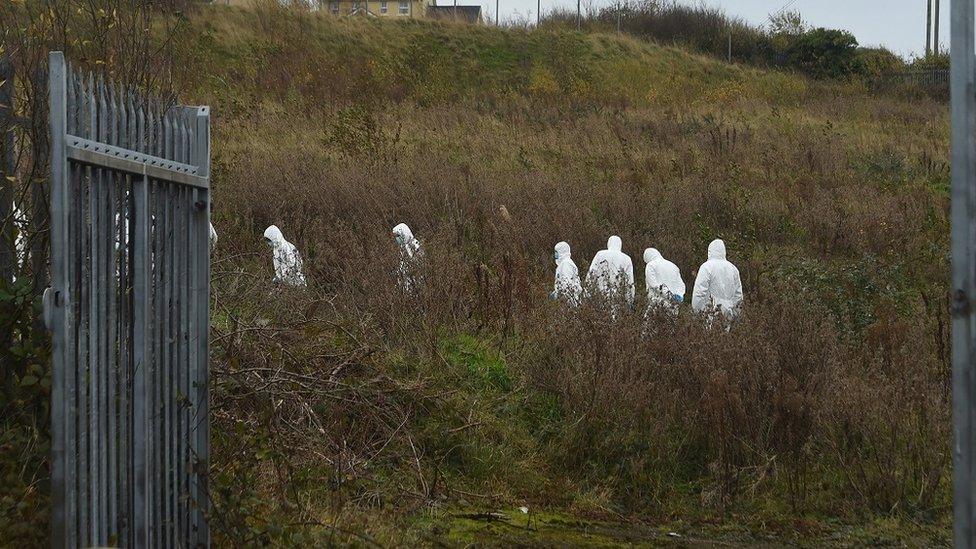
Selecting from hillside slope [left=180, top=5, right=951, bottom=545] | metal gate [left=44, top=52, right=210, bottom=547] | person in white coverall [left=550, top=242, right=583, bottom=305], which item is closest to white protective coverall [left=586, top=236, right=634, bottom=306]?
person in white coverall [left=550, top=242, right=583, bottom=305]

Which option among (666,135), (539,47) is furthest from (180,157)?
(539,47)

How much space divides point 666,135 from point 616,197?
24.4 ft

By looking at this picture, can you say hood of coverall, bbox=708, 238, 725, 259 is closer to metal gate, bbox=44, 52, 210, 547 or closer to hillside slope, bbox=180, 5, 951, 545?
hillside slope, bbox=180, 5, 951, 545

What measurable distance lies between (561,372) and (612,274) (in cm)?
430

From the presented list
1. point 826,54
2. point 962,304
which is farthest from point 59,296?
point 826,54

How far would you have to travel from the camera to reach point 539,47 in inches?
1550

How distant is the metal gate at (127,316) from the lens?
3582 millimetres

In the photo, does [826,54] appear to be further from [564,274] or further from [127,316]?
[127,316]

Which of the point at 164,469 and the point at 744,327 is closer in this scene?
the point at 164,469

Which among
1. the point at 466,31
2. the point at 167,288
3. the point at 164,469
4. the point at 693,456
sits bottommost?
the point at 693,456

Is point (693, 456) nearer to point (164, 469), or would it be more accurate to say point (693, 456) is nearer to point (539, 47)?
point (164, 469)

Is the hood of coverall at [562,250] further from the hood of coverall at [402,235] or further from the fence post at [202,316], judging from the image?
the fence post at [202,316]

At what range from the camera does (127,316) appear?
4098 mm

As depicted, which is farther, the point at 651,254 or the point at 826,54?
the point at 826,54
